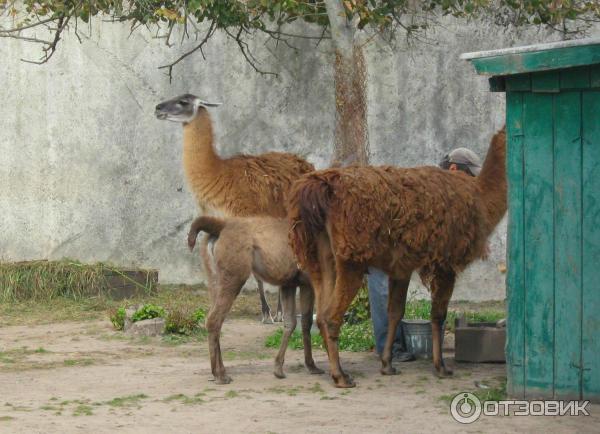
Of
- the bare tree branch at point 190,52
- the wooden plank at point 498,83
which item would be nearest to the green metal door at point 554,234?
the wooden plank at point 498,83

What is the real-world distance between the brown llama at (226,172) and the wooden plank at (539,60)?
12.0ft

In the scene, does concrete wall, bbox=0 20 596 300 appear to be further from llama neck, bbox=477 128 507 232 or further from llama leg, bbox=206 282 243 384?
llama leg, bbox=206 282 243 384

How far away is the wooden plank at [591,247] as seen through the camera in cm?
673

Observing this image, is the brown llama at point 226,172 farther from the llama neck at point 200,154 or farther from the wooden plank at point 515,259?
the wooden plank at point 515,259

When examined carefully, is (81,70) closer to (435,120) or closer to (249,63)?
(249,63)

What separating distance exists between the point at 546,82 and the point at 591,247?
110 centimetres

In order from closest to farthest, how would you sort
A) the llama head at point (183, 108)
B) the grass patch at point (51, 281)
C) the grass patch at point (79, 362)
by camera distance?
the grass patch at point (79, 362) < the llama head at point (183, 108) < the grass patch at point (51, 281)

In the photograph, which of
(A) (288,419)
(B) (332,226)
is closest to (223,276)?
(B) (332,226)

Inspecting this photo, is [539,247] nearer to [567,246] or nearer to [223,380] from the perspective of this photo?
[567,246]

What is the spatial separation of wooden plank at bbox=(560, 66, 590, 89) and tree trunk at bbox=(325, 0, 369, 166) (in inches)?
137

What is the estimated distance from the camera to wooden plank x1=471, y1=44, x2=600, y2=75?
6.57 m

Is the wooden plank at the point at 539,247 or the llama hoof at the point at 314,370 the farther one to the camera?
the llama hoof at the point at 314,370

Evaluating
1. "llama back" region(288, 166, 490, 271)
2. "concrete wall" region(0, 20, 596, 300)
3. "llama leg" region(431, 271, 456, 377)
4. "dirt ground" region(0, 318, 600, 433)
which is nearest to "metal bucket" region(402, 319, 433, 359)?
"dirt ground" region(0, 318, 600, 433)

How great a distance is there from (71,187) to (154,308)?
3.54 m
